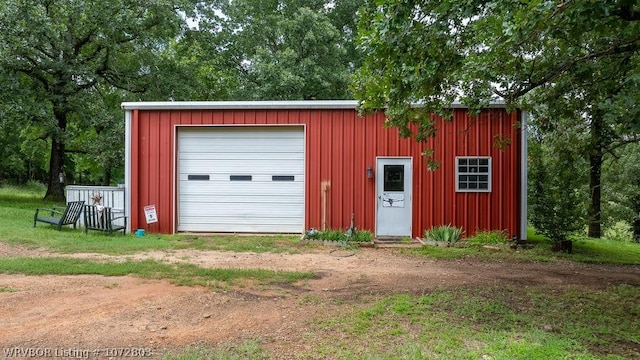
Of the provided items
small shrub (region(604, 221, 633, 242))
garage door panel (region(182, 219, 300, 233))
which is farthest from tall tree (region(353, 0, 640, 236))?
small shrub (region(604, 221, 633, 242))

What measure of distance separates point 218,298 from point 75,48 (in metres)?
16.1

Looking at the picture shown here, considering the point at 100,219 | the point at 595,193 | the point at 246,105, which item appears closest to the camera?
the point at 100,219

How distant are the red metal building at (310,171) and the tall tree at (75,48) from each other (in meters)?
7.15

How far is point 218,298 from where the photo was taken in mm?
4539

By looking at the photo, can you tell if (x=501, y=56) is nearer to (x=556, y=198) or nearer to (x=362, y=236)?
(x=556, y=198)

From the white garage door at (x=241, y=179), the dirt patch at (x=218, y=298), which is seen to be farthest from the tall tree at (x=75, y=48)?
the dirt patch at (x=218, y=298)

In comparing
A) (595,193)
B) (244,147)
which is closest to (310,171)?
(244,147)

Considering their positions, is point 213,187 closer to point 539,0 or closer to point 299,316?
point 299,316

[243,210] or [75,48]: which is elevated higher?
[75,48]

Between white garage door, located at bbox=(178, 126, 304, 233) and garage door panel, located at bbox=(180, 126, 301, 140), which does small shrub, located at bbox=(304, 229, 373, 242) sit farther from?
garage door panel, located at bbox=(180, 126, 301, 140)

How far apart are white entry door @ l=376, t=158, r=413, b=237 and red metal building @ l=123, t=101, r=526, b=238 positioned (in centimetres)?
2

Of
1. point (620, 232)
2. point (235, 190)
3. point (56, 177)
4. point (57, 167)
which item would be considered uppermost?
point (57, 167)

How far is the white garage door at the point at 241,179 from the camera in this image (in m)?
10.1

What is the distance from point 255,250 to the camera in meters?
7.86
